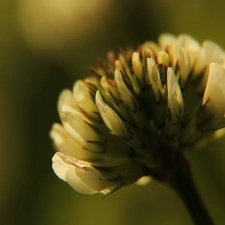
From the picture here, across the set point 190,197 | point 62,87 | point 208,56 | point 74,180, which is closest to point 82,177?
point 74,180

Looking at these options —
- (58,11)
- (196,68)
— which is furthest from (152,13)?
(196,68)

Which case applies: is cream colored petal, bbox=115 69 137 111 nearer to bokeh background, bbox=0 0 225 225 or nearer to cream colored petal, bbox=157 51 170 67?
cream colored petal, bbox=157 51 170 67

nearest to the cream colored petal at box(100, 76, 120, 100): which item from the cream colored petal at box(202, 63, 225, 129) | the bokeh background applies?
the cream colored petal at box(202, 63, 225, 129)

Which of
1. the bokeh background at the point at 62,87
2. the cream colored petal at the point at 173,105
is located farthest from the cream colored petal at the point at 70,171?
the bokeh background at the point at 62,87

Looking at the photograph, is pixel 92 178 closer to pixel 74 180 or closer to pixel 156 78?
pixel 74 180

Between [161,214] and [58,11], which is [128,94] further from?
[58,11]

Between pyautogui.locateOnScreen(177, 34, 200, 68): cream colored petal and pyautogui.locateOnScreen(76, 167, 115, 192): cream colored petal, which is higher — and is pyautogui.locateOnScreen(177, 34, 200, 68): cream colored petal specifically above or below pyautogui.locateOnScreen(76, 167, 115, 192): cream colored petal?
above
